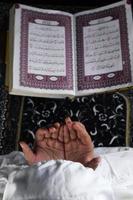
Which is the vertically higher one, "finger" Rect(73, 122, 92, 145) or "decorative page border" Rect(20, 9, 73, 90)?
"decorative page border" Rect(20, 9, 73, 90)

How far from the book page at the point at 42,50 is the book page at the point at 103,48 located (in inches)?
1.7

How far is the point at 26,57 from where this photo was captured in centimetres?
148

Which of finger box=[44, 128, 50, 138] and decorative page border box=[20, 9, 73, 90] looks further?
decorative page border box=[20, 9, 73, 90]

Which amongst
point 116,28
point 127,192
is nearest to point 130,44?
point 116,28

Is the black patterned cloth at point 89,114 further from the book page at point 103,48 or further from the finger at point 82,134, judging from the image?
the finger at point 82,134

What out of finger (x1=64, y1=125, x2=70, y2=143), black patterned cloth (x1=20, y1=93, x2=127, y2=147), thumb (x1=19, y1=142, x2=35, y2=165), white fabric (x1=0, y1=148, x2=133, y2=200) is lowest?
white fabric (x1=0, y1=148, x2=133, y2=200)

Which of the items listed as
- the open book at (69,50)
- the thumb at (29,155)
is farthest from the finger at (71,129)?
the open book at (69,50)

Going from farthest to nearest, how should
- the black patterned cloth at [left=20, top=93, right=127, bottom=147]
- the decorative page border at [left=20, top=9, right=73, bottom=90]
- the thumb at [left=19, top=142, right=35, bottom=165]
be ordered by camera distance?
the decorative page border at [left=20, top=9, right=73, bottom=90], the black patterned cloth at [left=20, top=93, right=127, bottom=147], the thumb at [left=19, top=142, right=35, bottom=165]

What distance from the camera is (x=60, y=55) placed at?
150 centimetres

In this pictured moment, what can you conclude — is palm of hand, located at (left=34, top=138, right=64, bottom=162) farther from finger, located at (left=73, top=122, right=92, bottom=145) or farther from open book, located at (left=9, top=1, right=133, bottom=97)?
open book, located at (left=9, top=1, right=133, bottom=97)

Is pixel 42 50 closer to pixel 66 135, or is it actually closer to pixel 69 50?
pixel 69 50

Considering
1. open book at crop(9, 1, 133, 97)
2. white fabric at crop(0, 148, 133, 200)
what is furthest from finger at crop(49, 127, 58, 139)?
open book at crop(9, 1, 133, 97)

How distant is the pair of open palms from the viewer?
104cm

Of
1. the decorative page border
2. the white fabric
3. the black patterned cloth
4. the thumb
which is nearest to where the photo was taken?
the white fabric
